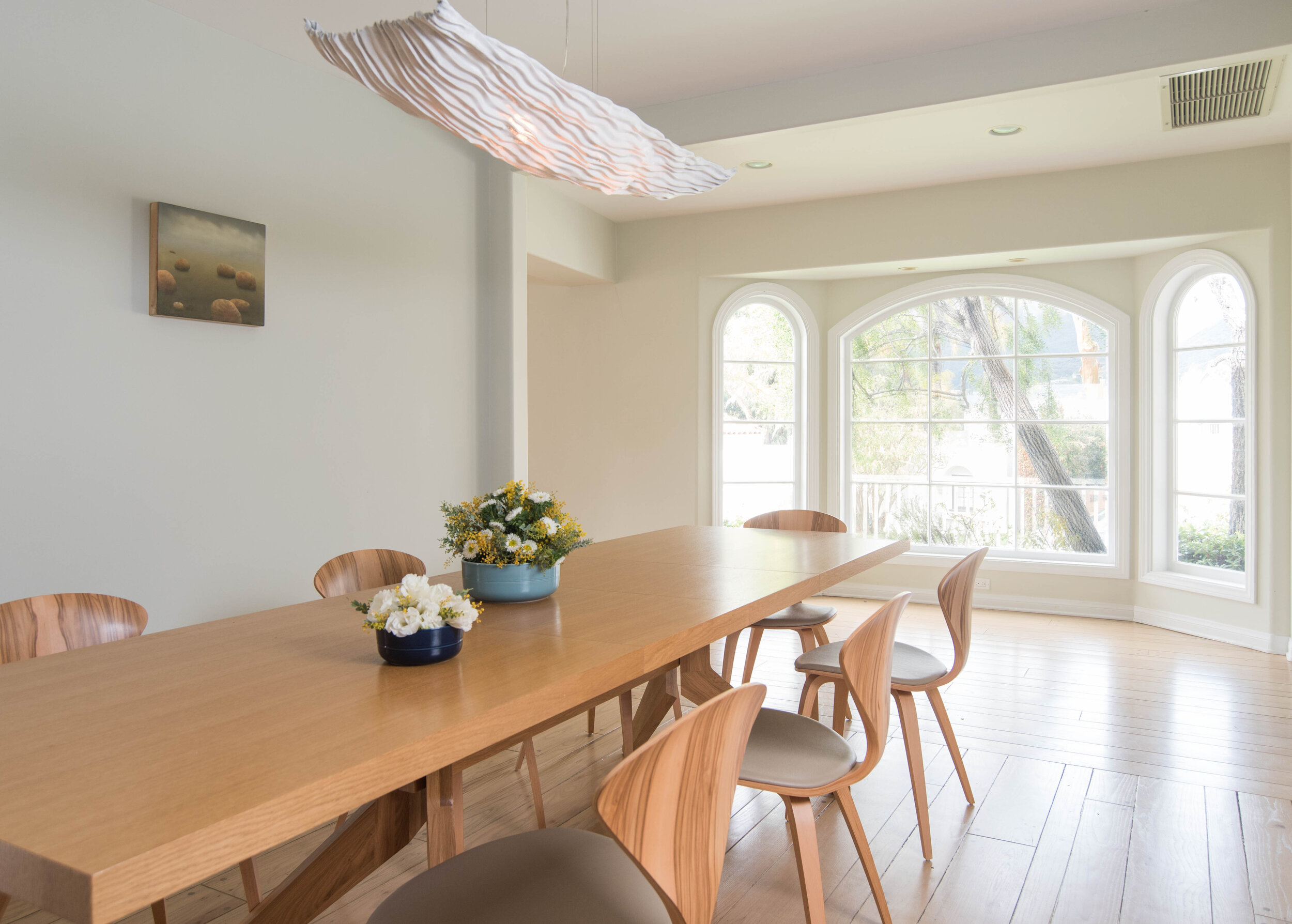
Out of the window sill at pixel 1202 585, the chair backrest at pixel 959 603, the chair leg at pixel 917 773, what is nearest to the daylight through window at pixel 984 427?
the window sill at pixel 1202 585

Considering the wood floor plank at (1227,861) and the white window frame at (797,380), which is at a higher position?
the white window frame at (797,380)

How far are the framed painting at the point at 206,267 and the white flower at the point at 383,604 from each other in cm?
206

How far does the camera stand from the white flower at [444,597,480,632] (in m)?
1.59

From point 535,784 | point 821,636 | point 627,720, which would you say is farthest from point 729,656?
point 535,784

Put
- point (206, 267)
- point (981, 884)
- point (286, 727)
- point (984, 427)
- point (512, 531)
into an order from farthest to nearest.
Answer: point (984, 427) < point (206, 267) < point (981, 884) < point (512, 531) < point (286, 727)

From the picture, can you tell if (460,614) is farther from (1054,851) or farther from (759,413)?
(759,413)

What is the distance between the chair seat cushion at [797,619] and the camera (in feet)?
10.6

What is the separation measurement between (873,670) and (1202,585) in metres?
4.24

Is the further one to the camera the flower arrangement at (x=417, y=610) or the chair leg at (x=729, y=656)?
the chair leg at (x=729, y=656)

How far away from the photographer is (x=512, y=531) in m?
2.12

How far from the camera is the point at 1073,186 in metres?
5.09

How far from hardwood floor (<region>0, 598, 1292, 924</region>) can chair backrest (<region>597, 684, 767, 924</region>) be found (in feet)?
3.38

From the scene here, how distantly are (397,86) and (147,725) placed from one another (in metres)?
1.37

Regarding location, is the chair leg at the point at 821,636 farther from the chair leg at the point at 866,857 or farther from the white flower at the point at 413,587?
the white flower at the point at 413,587
